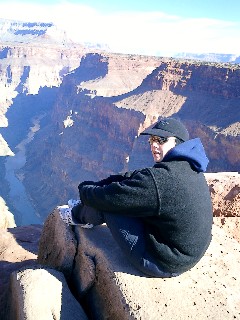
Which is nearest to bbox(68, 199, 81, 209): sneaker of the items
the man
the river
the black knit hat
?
the man

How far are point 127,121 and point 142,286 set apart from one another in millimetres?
40172

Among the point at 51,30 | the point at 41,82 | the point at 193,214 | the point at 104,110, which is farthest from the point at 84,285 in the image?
the point at 51,30

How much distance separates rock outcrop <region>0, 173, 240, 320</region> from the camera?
3.45 metres

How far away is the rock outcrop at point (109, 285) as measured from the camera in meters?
3.45

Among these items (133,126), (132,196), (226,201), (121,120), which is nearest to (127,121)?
(121,120)

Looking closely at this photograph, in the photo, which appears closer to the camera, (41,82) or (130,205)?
(130,205)

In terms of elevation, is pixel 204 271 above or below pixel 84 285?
above

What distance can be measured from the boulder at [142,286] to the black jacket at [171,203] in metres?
0.25

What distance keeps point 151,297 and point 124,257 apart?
605 mm

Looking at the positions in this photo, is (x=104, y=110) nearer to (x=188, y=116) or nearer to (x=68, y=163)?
(x=68, y=163)

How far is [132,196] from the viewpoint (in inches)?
129

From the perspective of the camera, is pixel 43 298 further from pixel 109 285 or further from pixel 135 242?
pixel 135 242

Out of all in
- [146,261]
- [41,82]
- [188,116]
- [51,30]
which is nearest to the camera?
[146,261]

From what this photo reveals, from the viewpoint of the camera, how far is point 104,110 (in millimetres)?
48438
